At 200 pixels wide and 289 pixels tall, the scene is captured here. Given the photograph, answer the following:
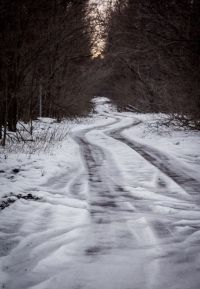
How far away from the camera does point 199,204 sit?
5.90 metres

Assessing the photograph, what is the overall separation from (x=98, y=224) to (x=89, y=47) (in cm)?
2157

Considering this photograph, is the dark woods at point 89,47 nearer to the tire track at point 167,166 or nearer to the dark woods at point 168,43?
the dark woods at point 168,43

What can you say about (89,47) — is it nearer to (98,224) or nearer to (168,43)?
(168,43)

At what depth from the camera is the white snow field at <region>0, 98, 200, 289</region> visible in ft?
11.4

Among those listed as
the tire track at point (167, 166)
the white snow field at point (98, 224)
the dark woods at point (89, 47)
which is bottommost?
the white snow field at point (98, 224)

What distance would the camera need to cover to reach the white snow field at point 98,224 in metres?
3.48

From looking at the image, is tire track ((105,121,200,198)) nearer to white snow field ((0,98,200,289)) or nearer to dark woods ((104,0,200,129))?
white snow field ((0,98,200,289))

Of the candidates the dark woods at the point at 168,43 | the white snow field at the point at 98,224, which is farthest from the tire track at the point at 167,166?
the dark woods at the point at 168,43

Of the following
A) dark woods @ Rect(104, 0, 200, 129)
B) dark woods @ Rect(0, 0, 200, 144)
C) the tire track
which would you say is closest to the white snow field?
the tire track

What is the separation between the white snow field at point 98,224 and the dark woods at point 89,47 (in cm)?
395

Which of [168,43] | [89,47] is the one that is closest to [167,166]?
[168,43]

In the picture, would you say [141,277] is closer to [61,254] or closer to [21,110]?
[61,254]

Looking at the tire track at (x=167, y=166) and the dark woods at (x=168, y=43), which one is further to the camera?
the dark woods at (x=168, y=43)

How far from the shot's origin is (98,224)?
16.1ft
